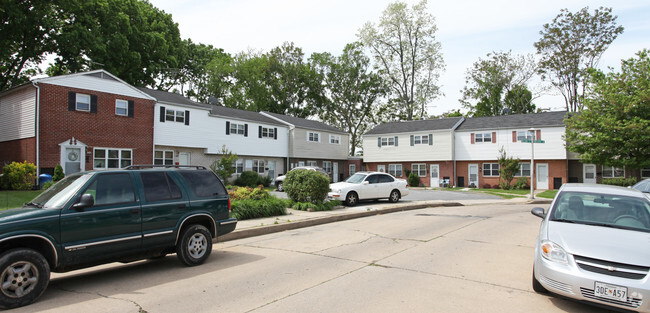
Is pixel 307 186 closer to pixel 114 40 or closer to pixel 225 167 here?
pixel 225 167

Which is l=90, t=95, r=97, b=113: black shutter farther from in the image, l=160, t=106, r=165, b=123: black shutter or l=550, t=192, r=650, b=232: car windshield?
l=550, t=192, r=650, b=232: car windshield

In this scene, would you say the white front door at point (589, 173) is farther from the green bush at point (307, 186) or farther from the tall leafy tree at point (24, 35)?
the tall leafy tree at point (24, 35)

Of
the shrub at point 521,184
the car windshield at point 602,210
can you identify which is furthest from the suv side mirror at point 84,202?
the shrub at point 521,184

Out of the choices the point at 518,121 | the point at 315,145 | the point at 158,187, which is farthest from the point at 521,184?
the point at 158,187

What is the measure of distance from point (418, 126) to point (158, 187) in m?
39.1

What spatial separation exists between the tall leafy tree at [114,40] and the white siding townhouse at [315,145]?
13.4 m

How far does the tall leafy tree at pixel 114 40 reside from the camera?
33062mm

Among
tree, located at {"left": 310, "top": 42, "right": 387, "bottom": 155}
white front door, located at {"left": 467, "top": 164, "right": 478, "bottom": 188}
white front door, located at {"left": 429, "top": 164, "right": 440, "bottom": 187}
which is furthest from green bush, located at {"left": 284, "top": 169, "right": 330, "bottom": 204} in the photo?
tree, located at {"left": 310, "top": 42, "right": 387, "bottom": 155}

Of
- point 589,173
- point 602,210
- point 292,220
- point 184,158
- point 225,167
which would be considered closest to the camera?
point 602,210

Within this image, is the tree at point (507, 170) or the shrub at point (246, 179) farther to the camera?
the tree at point (507, 170)

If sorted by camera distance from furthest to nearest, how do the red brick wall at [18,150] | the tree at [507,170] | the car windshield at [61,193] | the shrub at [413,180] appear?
the shrub at [413,180], the tree at [507,170], the red brick wall at [18,150], the car windshield at [61,193]

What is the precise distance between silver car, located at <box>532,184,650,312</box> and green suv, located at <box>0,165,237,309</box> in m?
5.70

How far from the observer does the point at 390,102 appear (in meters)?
59.5

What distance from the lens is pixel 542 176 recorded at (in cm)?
3669
